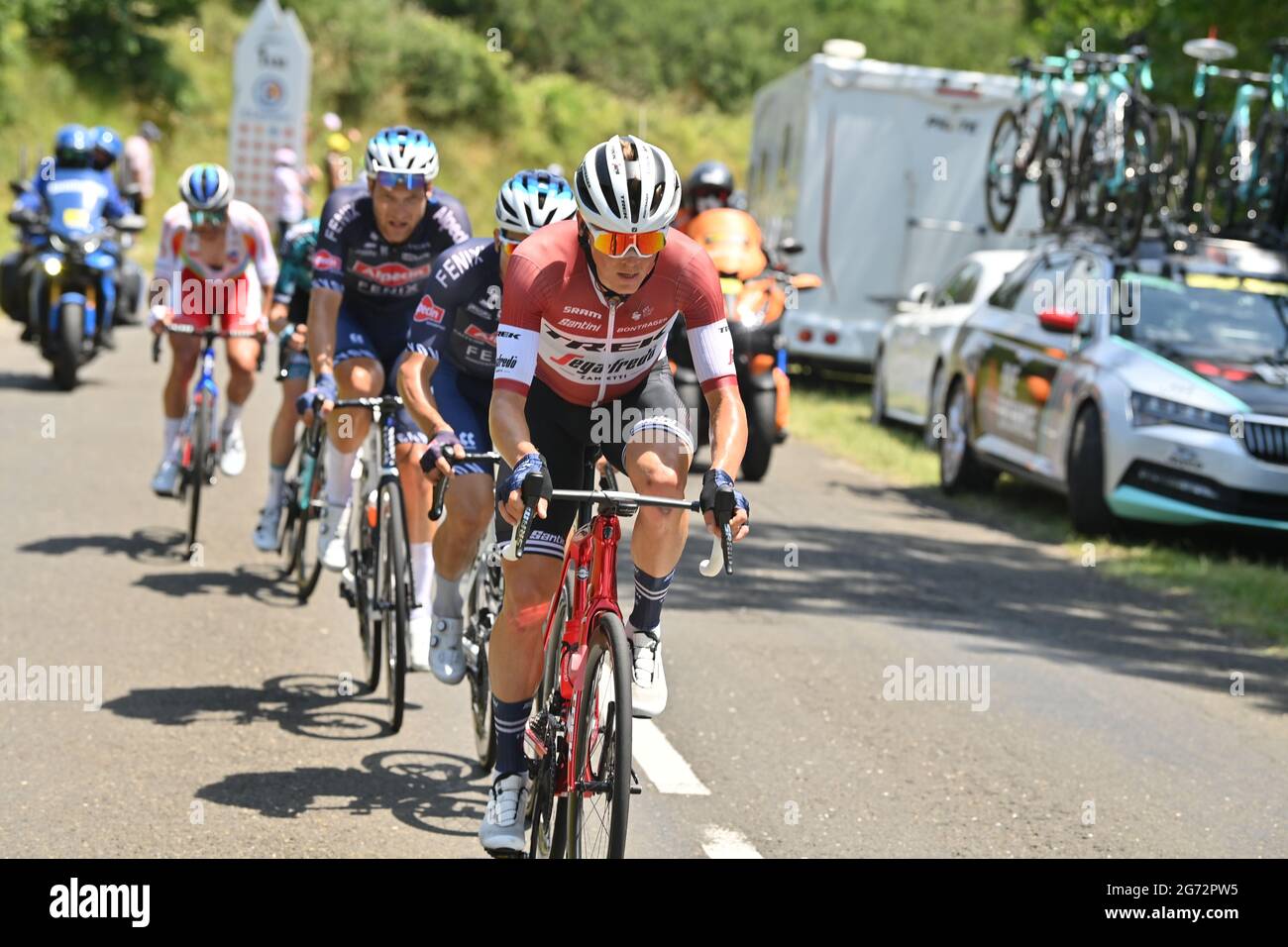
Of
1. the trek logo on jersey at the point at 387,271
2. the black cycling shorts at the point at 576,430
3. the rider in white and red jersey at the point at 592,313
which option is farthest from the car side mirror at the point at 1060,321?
the rider in white and red jersey at the point at 592,313

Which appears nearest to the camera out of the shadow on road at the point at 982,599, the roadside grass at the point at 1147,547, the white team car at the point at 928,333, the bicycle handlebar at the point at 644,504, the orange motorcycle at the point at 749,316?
the bicycle handlebar at the point at 644,504

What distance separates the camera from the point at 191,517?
10.8 meters

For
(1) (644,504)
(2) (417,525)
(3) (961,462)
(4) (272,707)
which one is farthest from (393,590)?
(3) (961,462)

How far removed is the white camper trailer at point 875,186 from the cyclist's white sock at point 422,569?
14.8 meters

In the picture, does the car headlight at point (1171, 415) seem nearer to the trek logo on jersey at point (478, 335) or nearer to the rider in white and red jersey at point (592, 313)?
the trek logo on jersey at point (478, 335)

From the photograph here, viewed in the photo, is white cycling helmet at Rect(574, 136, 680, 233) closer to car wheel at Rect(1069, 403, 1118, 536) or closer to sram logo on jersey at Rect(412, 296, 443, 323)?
sram logo on jersey at Rect(412, 296, 443, 323)

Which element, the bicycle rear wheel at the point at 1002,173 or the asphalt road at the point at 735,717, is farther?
the bicycle rear wheel at the point at 1002,173

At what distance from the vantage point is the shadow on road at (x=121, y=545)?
10789mm

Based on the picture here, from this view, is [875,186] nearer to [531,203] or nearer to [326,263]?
[326,263]
